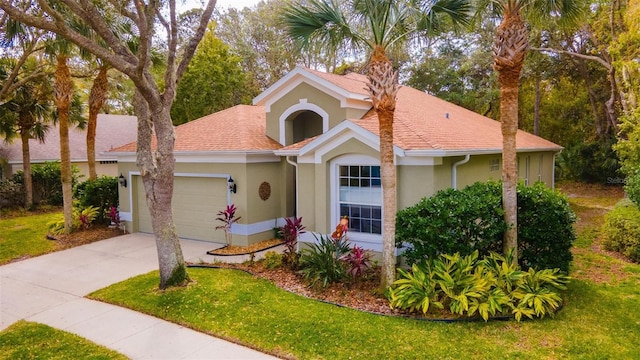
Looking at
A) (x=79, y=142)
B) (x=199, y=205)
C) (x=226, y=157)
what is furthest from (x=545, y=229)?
(x=79, y=142)

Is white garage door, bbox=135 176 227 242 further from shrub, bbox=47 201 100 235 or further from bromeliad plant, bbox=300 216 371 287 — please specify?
bromeliad plant, bbox=300 216 371 287

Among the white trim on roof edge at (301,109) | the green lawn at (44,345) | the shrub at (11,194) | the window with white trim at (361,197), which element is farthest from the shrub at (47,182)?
the window with white trim at (361,197)

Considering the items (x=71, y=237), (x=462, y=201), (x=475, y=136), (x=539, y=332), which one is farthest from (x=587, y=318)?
(x=71, y=237)

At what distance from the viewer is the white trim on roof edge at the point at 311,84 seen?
12617 mm

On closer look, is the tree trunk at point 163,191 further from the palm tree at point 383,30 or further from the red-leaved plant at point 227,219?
the red-leaved plant at point 227,219

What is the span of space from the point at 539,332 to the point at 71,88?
50.0ft

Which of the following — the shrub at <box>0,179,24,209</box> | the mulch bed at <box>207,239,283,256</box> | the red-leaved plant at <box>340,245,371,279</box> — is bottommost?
the mulch bed at <box>207,239,283,256</box>

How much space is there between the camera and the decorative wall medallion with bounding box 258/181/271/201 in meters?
13.2

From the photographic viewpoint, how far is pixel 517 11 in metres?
8.30

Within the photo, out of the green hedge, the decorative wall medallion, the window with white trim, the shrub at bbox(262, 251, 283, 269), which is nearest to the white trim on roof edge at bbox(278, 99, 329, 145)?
the decorative wall medallion

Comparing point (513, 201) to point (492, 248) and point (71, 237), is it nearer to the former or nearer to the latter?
point (492, 248)

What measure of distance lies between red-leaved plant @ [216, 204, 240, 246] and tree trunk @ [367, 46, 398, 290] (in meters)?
5.84

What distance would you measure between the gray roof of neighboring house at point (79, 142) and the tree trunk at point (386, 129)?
16.1 metres

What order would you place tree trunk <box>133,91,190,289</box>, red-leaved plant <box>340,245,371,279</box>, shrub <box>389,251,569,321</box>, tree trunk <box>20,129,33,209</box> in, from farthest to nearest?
tree trunk <box>20,129,33,209</box>, red-leaved plant <box>340,245,371,279</box>, tree trunk <box>133,91,190,289</box>, shrub <box>389,251,569,321</box>
